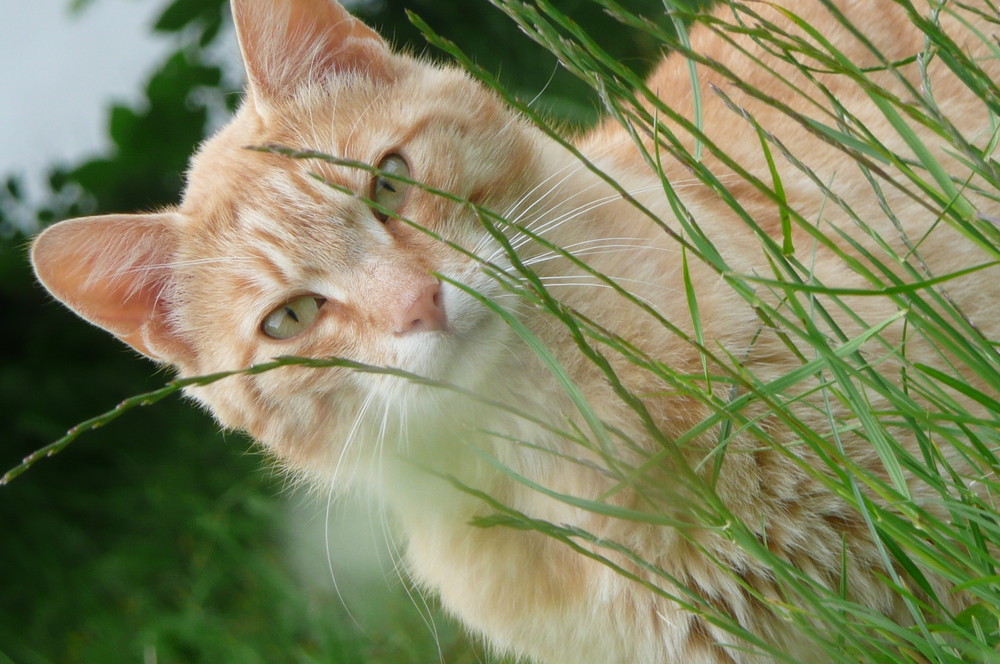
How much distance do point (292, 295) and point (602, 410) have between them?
1.70ft

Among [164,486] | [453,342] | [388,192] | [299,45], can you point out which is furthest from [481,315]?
[164,486]

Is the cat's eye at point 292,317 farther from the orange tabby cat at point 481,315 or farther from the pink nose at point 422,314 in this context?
the pink nose at point 422,314

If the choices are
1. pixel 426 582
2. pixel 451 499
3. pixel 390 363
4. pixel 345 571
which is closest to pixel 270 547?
pixel 345 571

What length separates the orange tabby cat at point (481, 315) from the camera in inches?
51.0

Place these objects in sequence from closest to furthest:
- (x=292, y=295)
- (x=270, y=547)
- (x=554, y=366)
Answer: (x=554, y=366), (x=292, y=295), (x=270, y=547)

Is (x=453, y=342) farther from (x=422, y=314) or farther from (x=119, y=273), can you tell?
(x=119, y=273)

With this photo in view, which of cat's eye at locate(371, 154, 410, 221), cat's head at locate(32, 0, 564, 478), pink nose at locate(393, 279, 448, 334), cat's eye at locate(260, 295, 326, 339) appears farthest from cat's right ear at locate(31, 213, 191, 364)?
pink nose at locate(393, 279, 448, 334)

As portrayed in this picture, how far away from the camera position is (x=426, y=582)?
1609 millimetres

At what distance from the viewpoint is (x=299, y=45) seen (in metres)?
1.65

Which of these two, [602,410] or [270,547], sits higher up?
[602,410]

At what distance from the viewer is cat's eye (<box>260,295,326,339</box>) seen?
1475 millimetres

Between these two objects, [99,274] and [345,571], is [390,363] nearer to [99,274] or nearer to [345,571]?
[99,274]

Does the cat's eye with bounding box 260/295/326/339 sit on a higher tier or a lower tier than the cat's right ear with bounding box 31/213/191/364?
higher

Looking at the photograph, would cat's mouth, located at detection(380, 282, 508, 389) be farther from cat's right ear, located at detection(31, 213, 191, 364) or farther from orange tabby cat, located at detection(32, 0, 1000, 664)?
cat's right ear, located at detection(31, 213, 191, 364)
